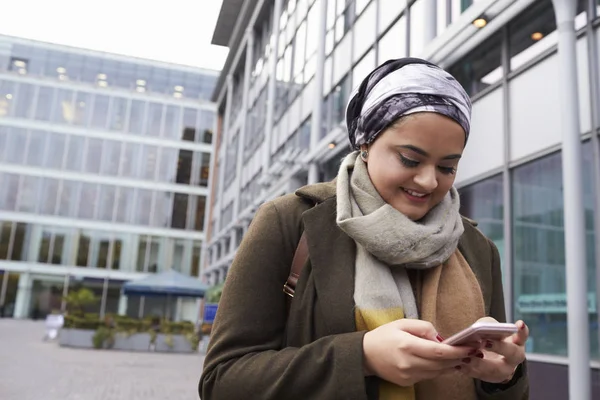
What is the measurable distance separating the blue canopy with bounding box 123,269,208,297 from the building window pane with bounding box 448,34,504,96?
49.8ft

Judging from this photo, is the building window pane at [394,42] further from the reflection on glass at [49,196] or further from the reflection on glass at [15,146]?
the reflection on glass at [15,146]

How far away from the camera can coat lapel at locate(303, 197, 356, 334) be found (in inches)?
51.3

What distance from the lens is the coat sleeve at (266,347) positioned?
1.20 meters

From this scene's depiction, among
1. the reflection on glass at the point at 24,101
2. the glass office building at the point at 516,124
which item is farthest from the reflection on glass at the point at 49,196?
the glass office building at the point at 516,124

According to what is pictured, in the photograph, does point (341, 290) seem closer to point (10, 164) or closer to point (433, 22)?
point (433, 22)

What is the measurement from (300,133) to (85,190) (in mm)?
26123

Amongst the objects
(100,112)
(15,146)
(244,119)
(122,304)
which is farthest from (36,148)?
(244,119)

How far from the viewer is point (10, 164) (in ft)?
127

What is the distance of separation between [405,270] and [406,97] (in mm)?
418

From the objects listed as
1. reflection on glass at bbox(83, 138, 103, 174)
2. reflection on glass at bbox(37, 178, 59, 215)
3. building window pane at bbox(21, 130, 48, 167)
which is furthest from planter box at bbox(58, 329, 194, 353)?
building window pane at bbox(21, 130, 48, 167)

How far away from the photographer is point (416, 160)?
4.38ft

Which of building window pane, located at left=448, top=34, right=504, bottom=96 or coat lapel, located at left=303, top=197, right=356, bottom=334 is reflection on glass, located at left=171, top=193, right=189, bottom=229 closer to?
building window pane, located at left=448, top=34, right=504, bottom=96

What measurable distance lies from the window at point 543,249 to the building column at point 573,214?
0.40m

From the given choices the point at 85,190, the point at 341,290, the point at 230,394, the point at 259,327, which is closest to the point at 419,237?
the point at 341,290
